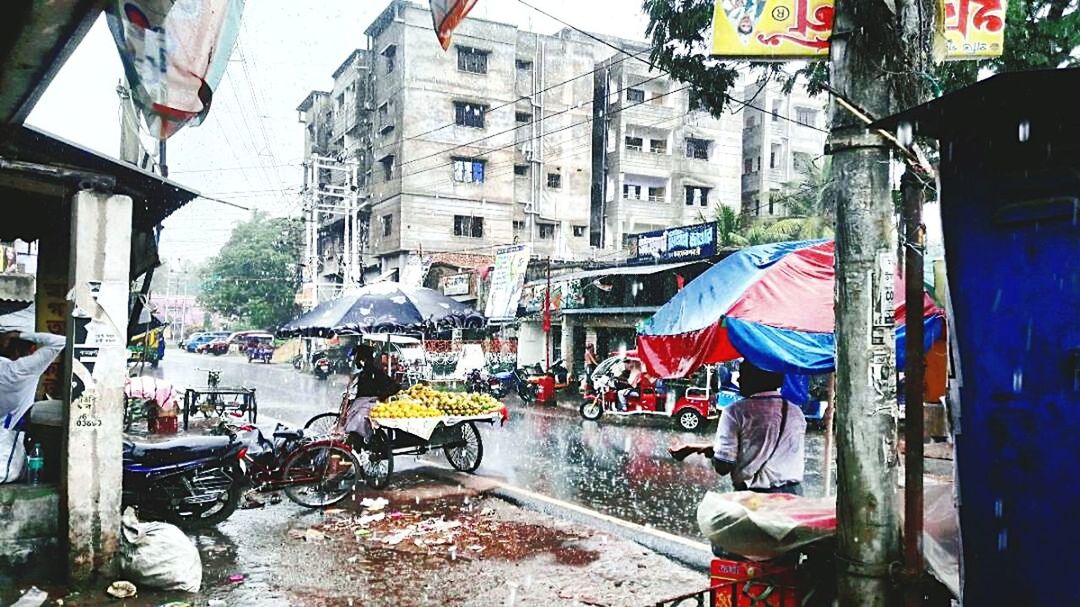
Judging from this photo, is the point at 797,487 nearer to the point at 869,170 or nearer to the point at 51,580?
the point at 869,170

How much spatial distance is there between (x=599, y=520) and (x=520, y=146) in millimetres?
34028

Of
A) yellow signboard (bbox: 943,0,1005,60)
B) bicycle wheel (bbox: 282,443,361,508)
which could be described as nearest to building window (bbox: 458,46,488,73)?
bicycle wheel (bbox: 282,443,361,508)

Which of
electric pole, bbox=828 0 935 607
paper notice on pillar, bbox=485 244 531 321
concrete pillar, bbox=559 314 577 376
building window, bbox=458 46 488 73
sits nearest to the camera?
electric pole, bbox=828 0 935 607

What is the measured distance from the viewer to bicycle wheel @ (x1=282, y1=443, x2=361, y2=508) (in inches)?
332

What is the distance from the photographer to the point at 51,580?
5730mm

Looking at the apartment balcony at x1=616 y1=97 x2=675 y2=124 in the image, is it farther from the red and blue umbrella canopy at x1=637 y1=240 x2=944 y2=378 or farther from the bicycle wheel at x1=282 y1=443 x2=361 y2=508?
the red and blue umbrella canopy at x1=637 y1=240 x2=944 y2=378

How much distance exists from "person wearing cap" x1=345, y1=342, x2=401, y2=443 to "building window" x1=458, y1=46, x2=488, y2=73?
30915 mm

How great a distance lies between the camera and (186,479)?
7094 millimetres

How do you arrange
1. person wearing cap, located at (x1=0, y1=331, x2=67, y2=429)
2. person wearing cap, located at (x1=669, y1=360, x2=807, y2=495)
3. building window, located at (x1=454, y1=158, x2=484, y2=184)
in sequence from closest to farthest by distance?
person wearing cap, located at (x1=669, y1=360, x2=807, y2=495) → person wearing cap, located at (x1=0, y1=331, x2=67, y2=429) → building window, located at (x1=454, y1=158, x2=484, y2=184)

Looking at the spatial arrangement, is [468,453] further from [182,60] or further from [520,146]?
[520,146]

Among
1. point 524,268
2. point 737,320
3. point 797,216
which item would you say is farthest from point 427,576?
point 797,216

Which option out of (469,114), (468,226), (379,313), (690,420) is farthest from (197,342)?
(379,313)

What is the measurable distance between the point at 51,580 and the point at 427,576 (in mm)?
2922

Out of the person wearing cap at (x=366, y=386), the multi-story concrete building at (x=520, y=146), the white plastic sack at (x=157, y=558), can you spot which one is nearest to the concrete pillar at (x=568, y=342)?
the multi-story concrete building at (x=520, y=146)
